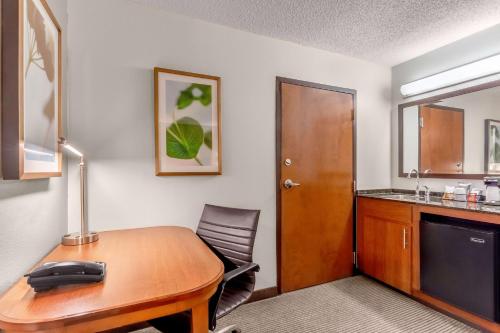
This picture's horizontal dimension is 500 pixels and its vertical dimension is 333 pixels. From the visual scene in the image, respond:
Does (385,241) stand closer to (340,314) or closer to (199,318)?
(340,314)

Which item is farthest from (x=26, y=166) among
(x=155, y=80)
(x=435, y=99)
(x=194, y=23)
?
(x=435, y=99)

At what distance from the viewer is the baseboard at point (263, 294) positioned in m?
2.30

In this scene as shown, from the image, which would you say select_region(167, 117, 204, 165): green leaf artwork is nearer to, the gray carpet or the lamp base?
the lamp base

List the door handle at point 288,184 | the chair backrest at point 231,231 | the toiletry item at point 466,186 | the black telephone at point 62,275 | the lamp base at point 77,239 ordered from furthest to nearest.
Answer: the door handle at point 288,184, the toiletry item at point 466,186, the chair backrest at point 231,231, the lamp base at point 77,239, the black telephone at point 62,275

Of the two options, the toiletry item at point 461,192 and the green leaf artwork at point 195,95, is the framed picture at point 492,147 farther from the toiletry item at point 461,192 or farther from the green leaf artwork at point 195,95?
the green leaf artwork at point 195,95

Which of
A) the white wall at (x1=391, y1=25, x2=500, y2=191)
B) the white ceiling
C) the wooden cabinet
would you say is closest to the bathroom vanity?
the wooden cabinet

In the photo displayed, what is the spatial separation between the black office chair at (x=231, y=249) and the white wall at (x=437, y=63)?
2201 millimetres

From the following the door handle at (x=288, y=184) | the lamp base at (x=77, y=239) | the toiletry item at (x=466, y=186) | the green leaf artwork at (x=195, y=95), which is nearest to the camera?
the lamp base at (x=77, y=239)

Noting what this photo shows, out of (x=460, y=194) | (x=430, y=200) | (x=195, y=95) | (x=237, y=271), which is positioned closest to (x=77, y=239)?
(x=237, y=271)

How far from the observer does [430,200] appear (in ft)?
7.84

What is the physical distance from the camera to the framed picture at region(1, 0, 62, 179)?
93 cm

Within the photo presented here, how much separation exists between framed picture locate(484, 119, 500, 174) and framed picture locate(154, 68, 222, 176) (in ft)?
7.52

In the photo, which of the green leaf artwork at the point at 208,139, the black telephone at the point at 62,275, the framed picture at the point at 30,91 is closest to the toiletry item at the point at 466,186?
the green leaf artwork at the point at 208,139

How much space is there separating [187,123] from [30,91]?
105cm
